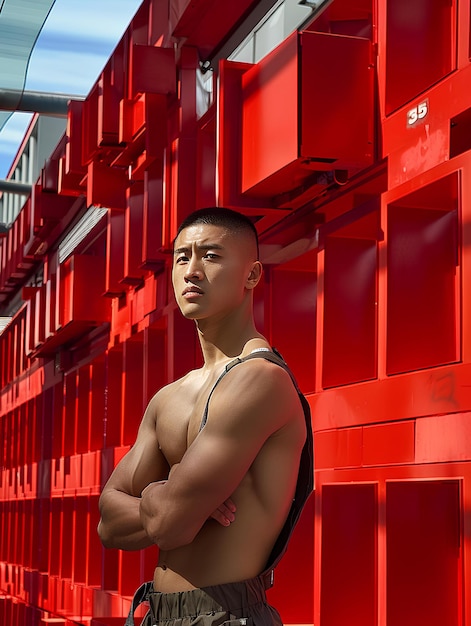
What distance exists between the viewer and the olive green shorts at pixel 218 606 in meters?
3.17

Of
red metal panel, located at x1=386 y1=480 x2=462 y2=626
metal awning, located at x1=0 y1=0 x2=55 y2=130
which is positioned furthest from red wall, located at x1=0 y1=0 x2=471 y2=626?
metal awning, located at x1=0 y1=0 x2=55 y2=130

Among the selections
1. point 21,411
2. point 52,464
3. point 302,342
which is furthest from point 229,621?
point 21,411

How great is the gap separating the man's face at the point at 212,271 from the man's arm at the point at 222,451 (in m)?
0.28

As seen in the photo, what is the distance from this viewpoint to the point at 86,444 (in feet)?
45.7

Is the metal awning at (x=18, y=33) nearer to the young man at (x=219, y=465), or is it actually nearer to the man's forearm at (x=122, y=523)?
the young man at (x=219, y=465)

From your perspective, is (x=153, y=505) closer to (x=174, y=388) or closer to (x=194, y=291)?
(x=174, y=388)

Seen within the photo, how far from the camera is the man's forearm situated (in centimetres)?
339

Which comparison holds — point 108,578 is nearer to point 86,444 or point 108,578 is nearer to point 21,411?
point 86,444

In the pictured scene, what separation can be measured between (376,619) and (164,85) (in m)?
5.06

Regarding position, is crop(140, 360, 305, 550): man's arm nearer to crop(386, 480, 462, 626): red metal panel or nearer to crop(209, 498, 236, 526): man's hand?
crop(209, 498, 236, 526): man's hand

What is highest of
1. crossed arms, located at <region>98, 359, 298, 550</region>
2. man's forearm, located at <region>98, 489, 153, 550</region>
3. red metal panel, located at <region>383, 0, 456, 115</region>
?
red metal panel, located at <region>383, 0, 456, 115</region>

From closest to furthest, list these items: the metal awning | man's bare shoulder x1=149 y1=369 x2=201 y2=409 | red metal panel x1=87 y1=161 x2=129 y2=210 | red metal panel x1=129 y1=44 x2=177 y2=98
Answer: man's bare shoulder x1=149 y1=369 x2=201 y2=409 < red metal panel x1=129 y1=44 x2=177 y2=98 < the metal awning < red metal panel x1=87 y1=161 x2=129 y2=210

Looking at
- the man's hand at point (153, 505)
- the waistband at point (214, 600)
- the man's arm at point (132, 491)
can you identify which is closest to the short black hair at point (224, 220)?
the man's arm at point (132, 491)

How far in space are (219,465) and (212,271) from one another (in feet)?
2.01
